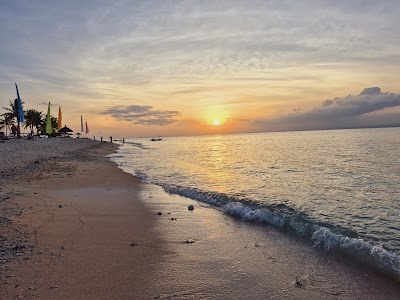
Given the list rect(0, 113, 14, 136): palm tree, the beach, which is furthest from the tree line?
the beach

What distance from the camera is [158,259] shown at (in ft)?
22.6

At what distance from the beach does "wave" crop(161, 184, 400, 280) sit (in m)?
0.40

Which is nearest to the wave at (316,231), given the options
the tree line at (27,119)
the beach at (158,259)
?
the beach at (158,259)

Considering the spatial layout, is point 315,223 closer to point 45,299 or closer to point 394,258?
point 394,258

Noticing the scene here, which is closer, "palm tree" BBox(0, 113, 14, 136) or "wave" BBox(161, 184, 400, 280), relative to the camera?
"wave" BBox(161, 184, 400, 280)

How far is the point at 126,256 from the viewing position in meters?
6.99

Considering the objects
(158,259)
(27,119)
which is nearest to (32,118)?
(27,119)

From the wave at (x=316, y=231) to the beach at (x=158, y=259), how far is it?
1.32 feet

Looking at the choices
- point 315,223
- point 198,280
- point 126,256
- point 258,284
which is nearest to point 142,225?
point 126,256

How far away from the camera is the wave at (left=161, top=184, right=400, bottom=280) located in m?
7.00

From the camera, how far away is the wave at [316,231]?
23.0ft

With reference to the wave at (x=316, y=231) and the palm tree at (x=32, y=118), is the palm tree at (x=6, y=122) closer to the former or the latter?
the palm tree at (x=32, y=118)

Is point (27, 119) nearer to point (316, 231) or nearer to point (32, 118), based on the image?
point (32, 118)

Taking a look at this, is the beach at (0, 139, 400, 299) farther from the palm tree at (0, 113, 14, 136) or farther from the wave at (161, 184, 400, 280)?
the palm tree at (0, 113, 14, 136)
